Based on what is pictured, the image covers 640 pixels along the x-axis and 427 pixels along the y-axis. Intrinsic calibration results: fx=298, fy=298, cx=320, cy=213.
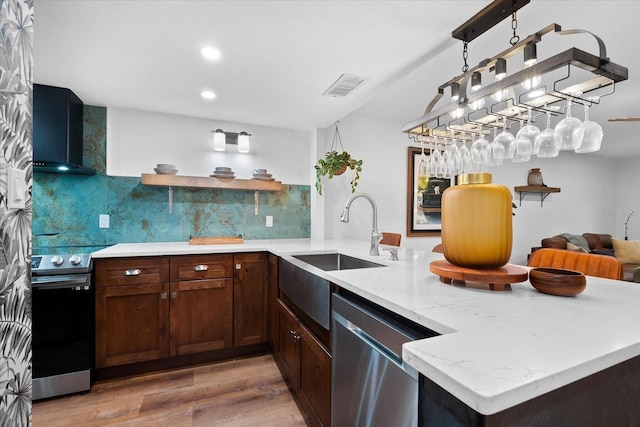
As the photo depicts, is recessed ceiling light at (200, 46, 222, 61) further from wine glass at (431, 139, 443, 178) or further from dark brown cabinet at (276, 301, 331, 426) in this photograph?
dark brown cabinet at (276, 301, 331, 426)

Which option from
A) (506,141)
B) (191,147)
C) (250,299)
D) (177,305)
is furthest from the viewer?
(191,147)

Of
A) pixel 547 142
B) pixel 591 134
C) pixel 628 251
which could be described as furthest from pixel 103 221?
pixel 628 251

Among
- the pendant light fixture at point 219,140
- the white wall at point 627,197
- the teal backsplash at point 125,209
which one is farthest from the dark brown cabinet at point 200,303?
the white wall at point 627,197

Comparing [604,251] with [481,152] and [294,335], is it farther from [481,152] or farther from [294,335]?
[294,335]

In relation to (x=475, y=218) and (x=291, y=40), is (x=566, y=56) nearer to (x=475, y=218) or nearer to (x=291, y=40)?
(x=475, y=218)

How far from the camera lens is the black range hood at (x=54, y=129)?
224 cm

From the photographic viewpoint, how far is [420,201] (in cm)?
395

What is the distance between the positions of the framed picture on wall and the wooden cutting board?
216cm

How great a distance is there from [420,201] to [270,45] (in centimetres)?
284

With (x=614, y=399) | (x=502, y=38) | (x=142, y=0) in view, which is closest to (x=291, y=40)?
(x=142, y=0)

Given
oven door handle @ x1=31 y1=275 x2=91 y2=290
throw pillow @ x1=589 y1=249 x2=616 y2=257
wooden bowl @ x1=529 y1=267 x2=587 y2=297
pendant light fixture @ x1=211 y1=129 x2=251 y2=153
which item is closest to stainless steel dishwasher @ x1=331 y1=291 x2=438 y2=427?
wooden bowl @ x1=529 y1=267 x2=587 y2=297

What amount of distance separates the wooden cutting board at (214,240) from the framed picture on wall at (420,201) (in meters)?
2.16

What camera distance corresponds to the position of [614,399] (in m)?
0.70

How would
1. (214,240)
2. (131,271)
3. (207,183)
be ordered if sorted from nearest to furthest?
(131,271) < (207,183) < (214,240)
